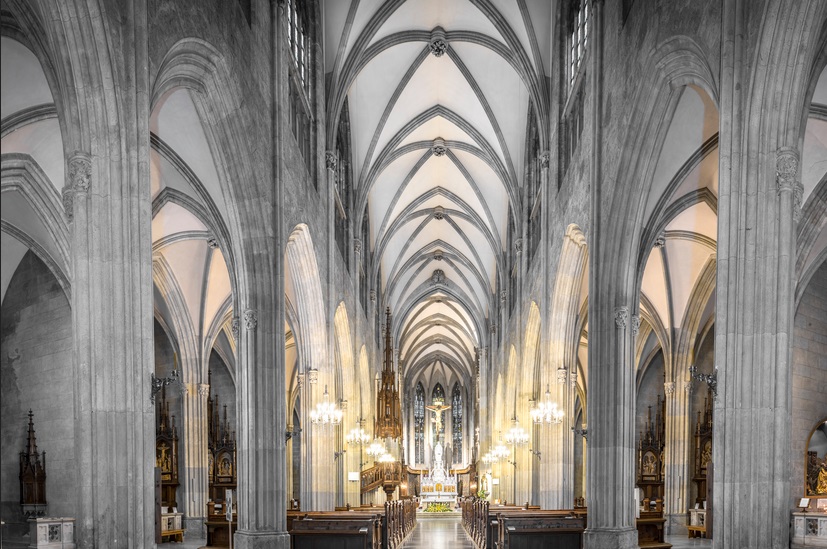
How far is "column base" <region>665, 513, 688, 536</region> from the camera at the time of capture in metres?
25.8

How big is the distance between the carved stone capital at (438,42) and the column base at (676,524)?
17177mm

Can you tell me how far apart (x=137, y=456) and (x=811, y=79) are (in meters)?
9.26

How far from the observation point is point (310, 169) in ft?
74.2

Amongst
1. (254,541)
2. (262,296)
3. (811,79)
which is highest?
(811,79)

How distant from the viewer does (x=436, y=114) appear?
1241 inches

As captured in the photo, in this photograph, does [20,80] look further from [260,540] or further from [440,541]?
[440,541]

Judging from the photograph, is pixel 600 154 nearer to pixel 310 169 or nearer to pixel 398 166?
pixel 310 169

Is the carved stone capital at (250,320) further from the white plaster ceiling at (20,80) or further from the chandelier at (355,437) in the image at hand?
the chandelier at (355,437)

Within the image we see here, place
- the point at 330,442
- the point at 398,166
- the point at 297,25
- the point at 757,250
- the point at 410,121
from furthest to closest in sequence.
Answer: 1. the point at 398,166
2. the point at 410,121
3. the point at 330,442
4. the point at 297,25
5. the point at 757,250

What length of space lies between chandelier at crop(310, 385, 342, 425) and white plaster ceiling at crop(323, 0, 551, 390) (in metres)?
7.98

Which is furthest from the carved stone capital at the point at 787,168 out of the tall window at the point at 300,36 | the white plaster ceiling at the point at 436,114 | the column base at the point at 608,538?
the white plaster ceiling at the point at 436,114

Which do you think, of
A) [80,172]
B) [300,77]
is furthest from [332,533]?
[300,77]

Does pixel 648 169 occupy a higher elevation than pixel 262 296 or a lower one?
higher

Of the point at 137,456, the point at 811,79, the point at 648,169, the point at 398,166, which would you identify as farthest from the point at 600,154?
the point at 398,166
